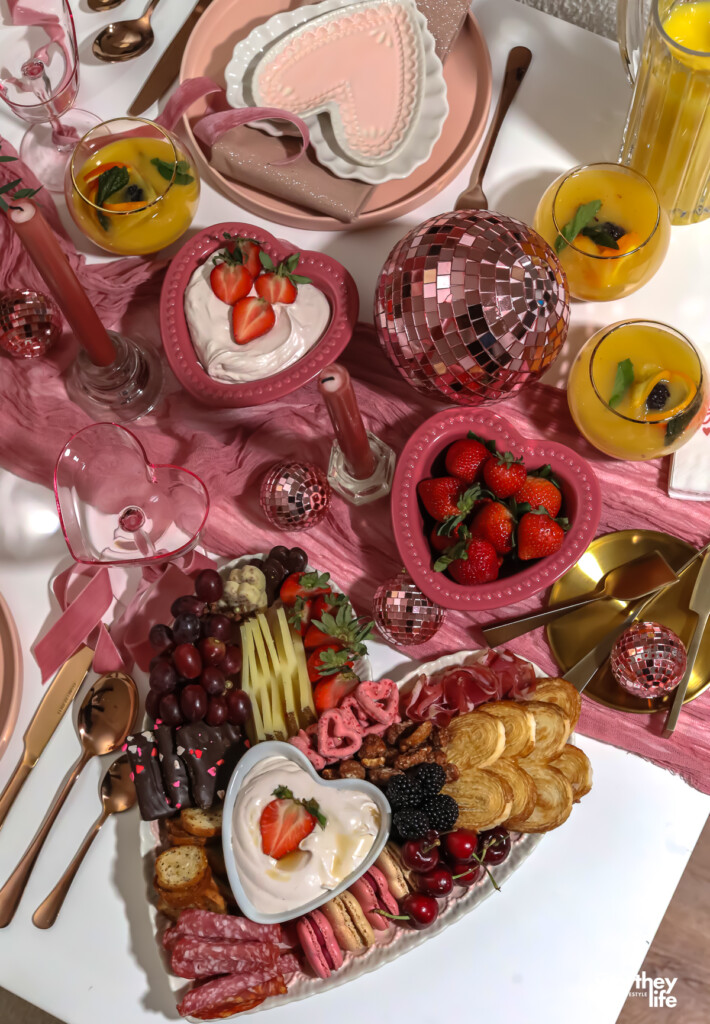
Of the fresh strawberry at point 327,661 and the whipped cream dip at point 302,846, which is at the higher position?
the fresh strawberry at point 327,661

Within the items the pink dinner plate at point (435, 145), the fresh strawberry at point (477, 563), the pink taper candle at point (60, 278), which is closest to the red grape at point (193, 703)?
the fresh strawberry at point (477, 563)

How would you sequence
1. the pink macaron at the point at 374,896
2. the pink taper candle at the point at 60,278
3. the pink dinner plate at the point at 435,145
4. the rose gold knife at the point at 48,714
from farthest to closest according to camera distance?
the pink dinner plate at the point at 435,145
the rose gold knife at the point at 48,714
the pink macaron at the point at 374,896
the pink taper candle at the point at 60,278

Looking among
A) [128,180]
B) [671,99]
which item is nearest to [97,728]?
[128,180]

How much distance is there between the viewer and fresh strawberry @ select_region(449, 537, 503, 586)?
1.00 metres

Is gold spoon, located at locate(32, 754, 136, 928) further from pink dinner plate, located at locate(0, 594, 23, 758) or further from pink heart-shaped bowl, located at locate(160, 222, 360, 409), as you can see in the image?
pink heart-shaped bowl, located at locate(160, 222, 360, 409)

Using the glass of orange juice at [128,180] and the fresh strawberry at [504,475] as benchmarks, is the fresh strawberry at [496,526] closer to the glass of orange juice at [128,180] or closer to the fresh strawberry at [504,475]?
the fresh strawberry at [504,475]

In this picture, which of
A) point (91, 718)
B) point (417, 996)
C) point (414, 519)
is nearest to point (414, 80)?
point (414, 519)

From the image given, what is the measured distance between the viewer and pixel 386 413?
118cm

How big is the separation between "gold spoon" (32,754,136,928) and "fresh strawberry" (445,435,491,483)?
564mm

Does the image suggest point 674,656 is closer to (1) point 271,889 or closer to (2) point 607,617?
(2) point 607,617

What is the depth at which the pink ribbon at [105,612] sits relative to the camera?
1.10 meters

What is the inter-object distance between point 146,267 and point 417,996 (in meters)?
1.06

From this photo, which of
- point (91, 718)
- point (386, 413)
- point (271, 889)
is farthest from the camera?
point (386, 413)

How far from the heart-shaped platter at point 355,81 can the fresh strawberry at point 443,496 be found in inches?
17.5
